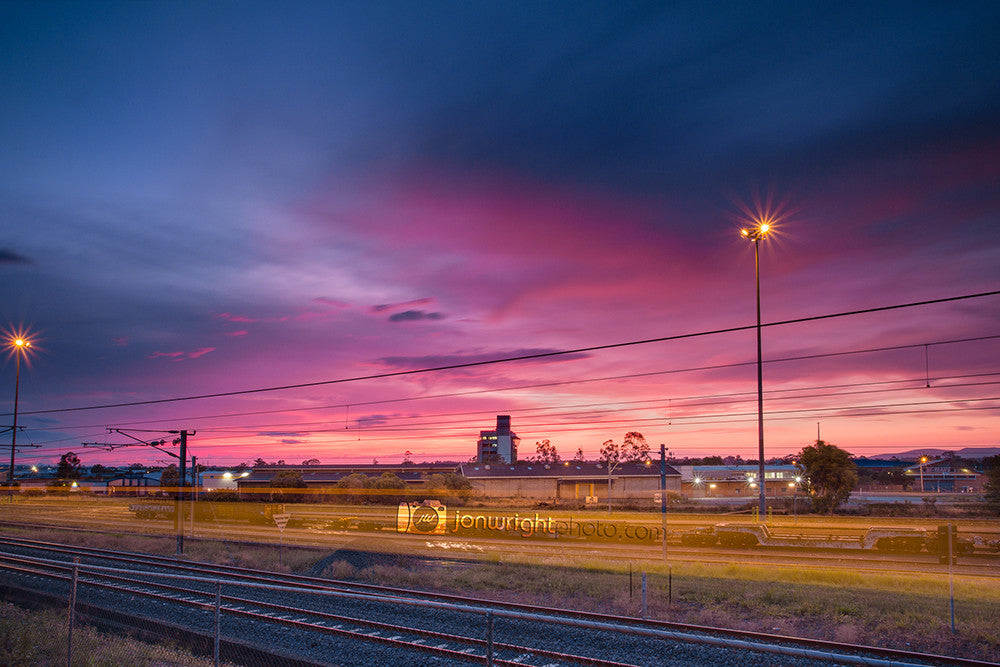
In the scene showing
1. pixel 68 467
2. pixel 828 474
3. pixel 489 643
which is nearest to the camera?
pixel 489 643

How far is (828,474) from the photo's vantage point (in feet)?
175

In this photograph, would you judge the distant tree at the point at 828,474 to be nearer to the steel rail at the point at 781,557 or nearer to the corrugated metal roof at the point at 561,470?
the steel rail at the point at 781,557

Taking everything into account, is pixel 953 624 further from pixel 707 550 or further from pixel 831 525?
pixel 831 525

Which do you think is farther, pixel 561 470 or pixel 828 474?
pixel 561 470

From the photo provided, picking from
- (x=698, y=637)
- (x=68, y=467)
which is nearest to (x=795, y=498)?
(x=698, y=637)

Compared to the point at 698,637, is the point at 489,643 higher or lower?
lower

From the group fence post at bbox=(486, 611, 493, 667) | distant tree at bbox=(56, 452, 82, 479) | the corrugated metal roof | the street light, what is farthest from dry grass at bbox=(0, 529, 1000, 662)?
distant tree at bbox=(56, 452, 82, 479)

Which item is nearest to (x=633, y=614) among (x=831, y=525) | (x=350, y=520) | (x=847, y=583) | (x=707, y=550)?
(x=847, y=583)

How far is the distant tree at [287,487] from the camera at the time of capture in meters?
80.8

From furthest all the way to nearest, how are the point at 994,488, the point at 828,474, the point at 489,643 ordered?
the point at 828,474 < the point at 994,488 < the point at 489,643

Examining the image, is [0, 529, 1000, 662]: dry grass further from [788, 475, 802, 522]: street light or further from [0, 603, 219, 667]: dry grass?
[788, 475, 802, 522]: street light

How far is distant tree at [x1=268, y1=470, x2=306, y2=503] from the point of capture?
265 feet

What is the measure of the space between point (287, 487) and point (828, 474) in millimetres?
67816

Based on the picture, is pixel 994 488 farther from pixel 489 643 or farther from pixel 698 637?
pixel 489 643
